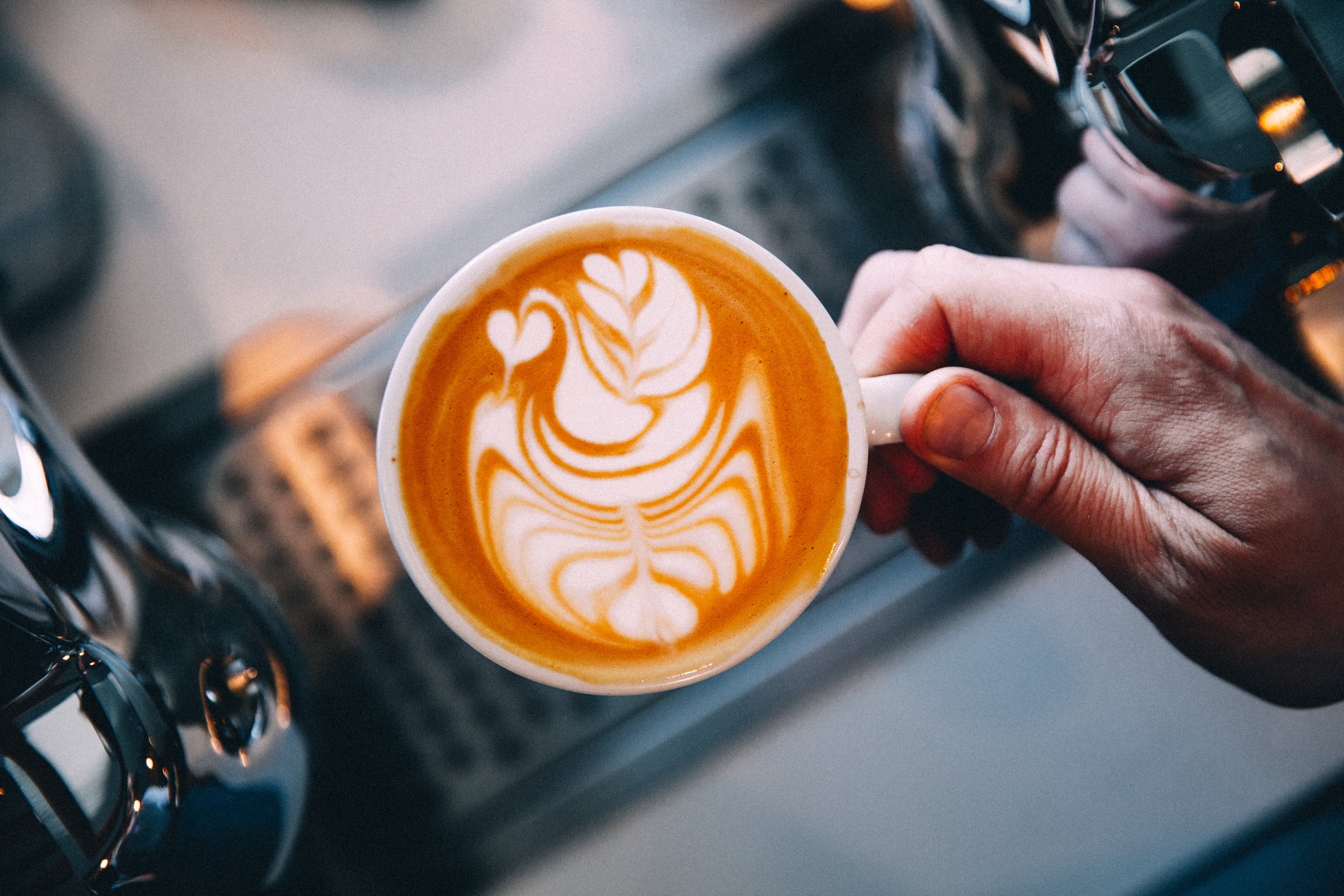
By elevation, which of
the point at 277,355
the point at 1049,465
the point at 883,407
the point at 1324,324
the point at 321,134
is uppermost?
the point at 321,134

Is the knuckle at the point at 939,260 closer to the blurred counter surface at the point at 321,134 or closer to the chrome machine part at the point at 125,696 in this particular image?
the blurred counter surface at the point at 321,134

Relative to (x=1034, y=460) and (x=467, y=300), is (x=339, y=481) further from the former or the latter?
(x=1034, y=460)

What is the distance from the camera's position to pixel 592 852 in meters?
0.60

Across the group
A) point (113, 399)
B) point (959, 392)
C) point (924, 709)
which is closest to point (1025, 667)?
point (924, 709)

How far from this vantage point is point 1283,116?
433 millimetres

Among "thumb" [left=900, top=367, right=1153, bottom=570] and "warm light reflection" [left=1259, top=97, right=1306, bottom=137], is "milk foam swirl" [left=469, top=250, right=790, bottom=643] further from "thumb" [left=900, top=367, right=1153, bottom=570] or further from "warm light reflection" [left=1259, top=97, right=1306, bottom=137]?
"warm light reflection" [left=1259, top=97, right=1306, bottom=137]

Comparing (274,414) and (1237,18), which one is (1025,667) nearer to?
(1237,18)

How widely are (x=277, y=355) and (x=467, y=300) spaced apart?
0.92 ft

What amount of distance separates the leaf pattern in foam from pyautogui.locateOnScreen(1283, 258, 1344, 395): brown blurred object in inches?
19.6

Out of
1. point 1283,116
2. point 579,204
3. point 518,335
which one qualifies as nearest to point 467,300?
point 518,335

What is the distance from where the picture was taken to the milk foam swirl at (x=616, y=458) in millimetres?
461

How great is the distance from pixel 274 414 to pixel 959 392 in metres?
0.52

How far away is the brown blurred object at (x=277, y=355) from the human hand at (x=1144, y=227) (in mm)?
567

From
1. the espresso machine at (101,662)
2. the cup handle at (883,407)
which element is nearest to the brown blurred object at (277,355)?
the espresso machine at (101,662)
